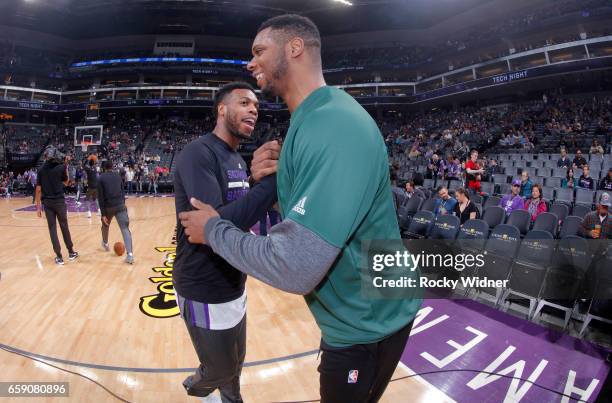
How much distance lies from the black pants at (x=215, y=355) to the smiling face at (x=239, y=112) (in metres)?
1.06

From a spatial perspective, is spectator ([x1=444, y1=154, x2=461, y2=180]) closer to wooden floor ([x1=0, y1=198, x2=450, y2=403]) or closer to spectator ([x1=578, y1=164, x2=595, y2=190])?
spectator ([x1=578, y1=164, x2=595, y2=190])

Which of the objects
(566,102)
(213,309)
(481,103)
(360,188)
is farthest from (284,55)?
(481,103)

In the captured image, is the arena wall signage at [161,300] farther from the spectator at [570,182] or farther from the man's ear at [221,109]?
the spectator at [570,182]

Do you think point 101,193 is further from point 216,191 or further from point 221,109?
point 216,191

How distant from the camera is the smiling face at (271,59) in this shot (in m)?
1.12

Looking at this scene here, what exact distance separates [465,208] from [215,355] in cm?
569

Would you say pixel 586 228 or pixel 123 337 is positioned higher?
pixel 586 228

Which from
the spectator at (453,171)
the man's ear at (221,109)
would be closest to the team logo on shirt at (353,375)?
the man's ear at (221,109)

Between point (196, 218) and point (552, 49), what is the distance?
88.5ft

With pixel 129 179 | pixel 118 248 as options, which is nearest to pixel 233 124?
pixel 118 248

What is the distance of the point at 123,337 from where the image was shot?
364cm

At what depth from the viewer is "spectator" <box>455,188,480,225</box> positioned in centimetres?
634

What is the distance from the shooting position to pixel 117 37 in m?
35.9

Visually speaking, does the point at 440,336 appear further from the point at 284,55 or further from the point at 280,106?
the point at 280,106
